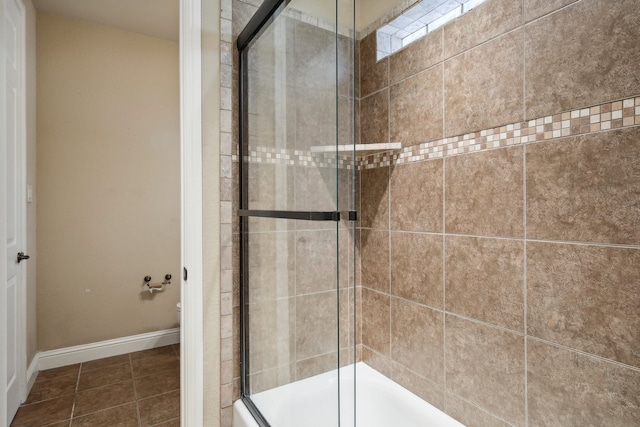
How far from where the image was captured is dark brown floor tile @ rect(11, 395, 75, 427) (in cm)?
191

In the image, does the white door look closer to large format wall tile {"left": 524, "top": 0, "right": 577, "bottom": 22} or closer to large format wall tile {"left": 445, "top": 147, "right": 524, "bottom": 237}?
large format wall tile {"left": 445, "top": 147, "right": 524, "bottom": 237}

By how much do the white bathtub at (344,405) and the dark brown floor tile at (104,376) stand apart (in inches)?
57.5

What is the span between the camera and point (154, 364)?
2617 millimetres

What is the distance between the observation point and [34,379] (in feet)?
7.67

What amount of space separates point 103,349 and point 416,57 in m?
3.08

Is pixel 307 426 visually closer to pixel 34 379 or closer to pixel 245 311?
pixel 245 311

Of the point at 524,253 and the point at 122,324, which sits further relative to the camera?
the point at 122,324

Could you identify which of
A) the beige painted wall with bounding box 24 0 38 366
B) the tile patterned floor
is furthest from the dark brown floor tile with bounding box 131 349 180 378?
the beige painted wall with bounding box 24 0 38 366

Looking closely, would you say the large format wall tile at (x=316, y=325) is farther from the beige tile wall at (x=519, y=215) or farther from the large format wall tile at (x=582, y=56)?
the large format wall tile at (x=582, y=56)

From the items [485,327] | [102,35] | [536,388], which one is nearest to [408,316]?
A: [485,327]

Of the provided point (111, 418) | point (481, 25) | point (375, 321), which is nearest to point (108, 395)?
point (111, 418)

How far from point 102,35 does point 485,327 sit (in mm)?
3357

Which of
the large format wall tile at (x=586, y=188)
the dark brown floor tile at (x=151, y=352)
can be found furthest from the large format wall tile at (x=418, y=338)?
the dark brown floor tile at (x=151, y=352)

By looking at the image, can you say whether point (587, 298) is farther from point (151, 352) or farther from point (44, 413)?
point (151, 352)
